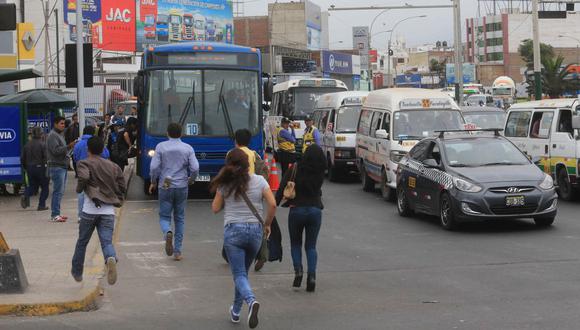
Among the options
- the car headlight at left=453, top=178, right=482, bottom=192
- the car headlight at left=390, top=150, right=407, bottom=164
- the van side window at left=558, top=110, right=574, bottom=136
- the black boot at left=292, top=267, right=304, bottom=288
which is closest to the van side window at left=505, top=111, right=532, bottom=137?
the van side window at left=558, top=110, right=574, bottom=136

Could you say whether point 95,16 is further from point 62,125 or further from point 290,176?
point 290,176

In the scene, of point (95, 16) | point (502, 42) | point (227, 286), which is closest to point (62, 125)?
point (227, 286)

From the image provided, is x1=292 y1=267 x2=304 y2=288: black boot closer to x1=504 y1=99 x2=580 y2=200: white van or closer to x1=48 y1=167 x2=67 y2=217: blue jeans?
x1=48 y1=167 x2=67 y2=217: blue jeans

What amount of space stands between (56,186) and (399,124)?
7.69 metres

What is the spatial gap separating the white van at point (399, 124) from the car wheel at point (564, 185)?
242 cm

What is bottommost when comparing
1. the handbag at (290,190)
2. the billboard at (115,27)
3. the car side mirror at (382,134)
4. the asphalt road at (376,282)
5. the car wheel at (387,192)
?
the asphalt road at (376,282)

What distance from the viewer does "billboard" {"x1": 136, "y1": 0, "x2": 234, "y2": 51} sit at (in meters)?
79.2

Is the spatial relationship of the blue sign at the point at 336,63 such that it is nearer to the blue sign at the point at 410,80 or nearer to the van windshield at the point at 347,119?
the blue sign at the point at 410,80

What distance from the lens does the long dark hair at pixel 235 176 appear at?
8.08 metres

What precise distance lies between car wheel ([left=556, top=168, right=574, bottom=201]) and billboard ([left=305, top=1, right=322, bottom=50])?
86881mm

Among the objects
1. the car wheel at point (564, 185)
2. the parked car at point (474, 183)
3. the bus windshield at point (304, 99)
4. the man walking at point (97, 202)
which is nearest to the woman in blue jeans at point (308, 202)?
the man walking at point (97, 202)

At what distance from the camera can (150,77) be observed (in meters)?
20.0

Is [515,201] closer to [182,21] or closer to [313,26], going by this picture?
[182,21]

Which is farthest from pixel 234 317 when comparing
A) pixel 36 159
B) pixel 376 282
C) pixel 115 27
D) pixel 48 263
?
pixel 115 27
